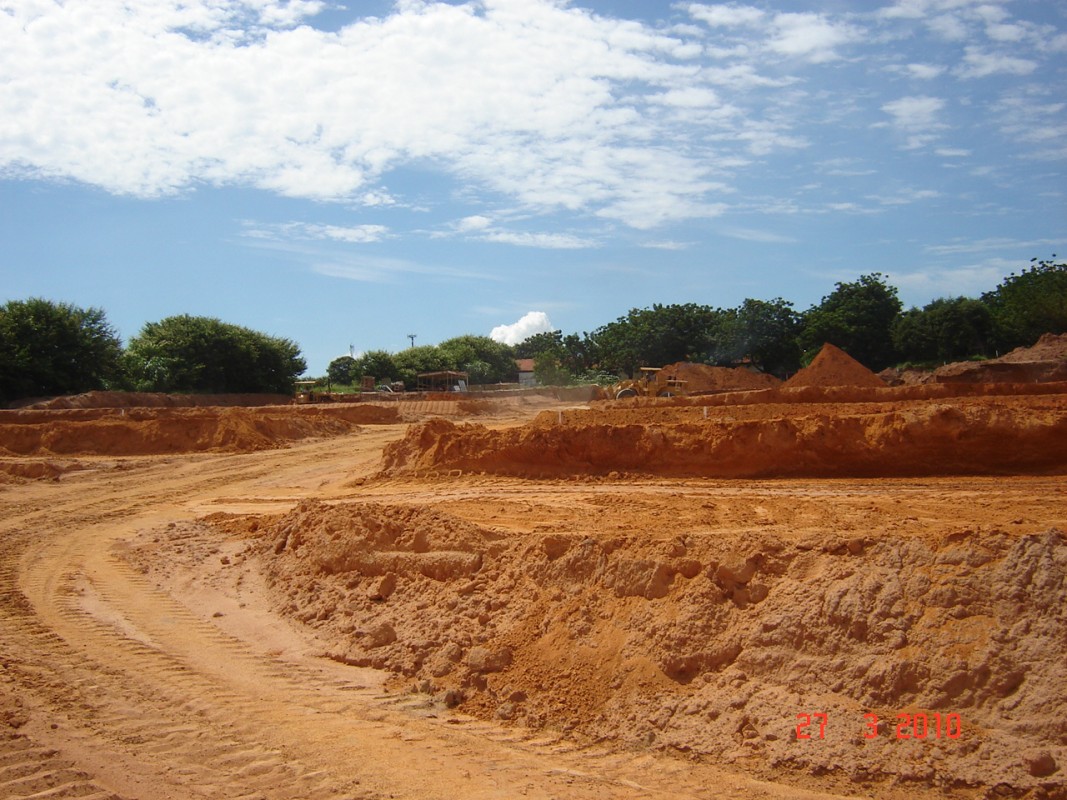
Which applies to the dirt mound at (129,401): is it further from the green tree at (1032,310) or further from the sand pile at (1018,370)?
the green tree at (1032,310)

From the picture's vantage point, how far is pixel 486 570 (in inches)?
305

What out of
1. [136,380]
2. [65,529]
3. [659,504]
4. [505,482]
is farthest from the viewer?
[136,380]

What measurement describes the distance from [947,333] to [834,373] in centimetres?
1699

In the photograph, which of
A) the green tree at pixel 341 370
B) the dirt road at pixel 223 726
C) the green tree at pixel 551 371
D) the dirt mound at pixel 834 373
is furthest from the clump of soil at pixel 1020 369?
the green tree at pixel 341 370

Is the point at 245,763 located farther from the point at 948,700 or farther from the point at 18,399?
the point at 18,399

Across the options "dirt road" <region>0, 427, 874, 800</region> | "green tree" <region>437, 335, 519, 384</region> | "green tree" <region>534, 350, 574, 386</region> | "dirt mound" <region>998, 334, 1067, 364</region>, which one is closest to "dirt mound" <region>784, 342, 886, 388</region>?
"dirt mound" <region>998, 334, 1067, 364</region>

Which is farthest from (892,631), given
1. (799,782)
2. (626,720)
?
(626,720)

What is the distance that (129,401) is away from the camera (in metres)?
32.1

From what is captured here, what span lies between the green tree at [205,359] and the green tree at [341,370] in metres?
24.0

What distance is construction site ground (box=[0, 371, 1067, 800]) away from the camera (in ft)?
16.3

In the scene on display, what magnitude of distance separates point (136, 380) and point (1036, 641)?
39997 millimetres

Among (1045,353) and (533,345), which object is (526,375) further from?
(1045,353)

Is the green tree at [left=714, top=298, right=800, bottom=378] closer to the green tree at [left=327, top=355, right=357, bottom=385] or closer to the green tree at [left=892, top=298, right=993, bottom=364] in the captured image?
the green tree at [left=892, top=298, right=993, bottom=364]

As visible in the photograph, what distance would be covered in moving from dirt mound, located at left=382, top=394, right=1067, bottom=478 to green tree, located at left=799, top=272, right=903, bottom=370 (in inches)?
1195
